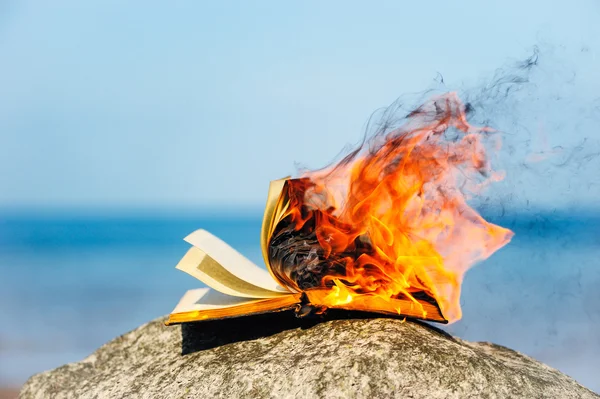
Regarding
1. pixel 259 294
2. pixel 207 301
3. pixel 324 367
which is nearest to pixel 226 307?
pixel 259 294

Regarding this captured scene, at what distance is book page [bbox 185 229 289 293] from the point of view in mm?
3334

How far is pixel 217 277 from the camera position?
3344mm

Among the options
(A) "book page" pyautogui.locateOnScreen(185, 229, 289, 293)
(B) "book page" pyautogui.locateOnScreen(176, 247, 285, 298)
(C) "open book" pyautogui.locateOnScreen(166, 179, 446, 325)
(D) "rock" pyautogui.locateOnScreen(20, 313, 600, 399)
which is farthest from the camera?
(A) "book page" pyautogui.locateOnScreen(185, 229, 289, 293)

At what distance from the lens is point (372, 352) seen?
2.76 m

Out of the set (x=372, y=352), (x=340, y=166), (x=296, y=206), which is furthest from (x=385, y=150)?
(x=372, y=352)

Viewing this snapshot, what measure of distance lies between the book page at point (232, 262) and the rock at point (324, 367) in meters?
0.20

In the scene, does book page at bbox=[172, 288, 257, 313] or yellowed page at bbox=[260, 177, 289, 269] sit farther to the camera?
book page at bbox=[172, 288, 257, 313]

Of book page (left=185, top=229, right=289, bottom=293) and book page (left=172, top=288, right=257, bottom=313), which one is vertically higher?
book page (left=185, top=229, right=289, bottom=293)

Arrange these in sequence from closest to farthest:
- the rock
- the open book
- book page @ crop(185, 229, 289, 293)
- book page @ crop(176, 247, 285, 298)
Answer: the rock, the open book, book page @ crop(176, 247, 285, 298), book page @ crop(185, 229, 289, 293)

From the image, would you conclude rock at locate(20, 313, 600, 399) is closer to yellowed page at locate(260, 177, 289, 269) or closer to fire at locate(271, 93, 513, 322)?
fire at locate(271, 93, 513, 322)

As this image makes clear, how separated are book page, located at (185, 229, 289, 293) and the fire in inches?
11.3

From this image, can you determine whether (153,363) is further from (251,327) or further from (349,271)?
(349,271)

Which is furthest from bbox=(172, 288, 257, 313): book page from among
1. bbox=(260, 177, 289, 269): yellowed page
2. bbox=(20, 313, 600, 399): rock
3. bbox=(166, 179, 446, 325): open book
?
bbox=(260, 177, 289, 269): yellowed page

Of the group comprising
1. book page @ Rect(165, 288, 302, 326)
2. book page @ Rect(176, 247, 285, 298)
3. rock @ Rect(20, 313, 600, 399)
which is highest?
book page @ Rect(176, 247, 285, 298)
